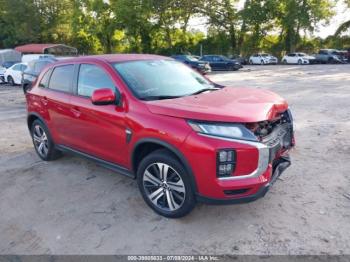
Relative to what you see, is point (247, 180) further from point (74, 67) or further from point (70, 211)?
point (74, 67)

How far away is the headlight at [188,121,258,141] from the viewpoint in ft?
10.6

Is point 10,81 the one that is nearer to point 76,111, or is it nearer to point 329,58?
point 76,111

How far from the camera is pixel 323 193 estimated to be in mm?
4125

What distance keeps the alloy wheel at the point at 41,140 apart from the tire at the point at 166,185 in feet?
7.69

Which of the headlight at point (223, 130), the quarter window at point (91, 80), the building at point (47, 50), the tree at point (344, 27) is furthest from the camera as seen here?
the tree at point (344, 27)

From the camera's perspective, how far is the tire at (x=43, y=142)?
540 centimetres

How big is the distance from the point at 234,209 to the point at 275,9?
1511 inches

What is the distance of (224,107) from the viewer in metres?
3.50

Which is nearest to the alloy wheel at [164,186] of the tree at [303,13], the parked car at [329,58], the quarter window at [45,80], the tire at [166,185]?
the tire at [166,185]

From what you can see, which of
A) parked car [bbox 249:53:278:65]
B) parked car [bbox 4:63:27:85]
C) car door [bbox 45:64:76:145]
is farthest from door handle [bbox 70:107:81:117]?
parked car [bbox 249:53:278:65]

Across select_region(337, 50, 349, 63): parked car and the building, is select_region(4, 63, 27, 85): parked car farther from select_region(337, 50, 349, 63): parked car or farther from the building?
select_region(337, 50, 349, 63): parked car

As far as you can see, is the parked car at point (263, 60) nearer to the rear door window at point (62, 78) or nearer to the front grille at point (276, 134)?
the rear door window at point (62, 78)

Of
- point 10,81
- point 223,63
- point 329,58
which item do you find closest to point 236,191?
point 10,81

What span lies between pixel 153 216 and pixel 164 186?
1.23ft
